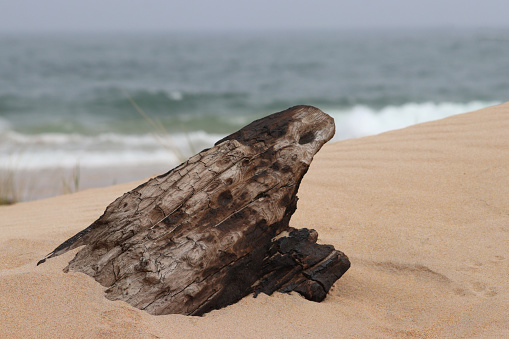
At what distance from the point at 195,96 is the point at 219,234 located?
14.8 m

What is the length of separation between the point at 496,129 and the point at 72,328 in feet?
11.7

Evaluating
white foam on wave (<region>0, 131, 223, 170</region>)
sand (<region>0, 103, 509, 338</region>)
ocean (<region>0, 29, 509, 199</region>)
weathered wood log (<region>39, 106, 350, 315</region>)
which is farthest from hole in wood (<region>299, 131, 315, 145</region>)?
white foam on wave (<region>0, 131, 223, 170</region>)

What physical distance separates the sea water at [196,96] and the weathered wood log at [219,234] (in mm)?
3344

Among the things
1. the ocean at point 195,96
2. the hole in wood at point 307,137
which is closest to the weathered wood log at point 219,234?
the hole in wood at point 307,137

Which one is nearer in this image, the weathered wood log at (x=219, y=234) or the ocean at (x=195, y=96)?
the weathered wood log at (x=219, y=234)

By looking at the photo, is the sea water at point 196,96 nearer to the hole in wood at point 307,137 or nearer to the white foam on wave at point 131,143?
the white foam on wave at point 131,143

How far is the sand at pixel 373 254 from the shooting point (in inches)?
63.5

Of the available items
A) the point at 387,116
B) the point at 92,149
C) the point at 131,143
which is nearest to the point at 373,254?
the point at 92,149

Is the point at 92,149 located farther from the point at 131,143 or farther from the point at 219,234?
the point at 219,234

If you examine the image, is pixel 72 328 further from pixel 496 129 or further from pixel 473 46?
pixel 473 46

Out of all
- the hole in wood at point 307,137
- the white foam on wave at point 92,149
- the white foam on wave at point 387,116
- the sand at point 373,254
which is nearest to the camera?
the sand at point 373,254

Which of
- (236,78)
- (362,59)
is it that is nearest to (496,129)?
(236,78)

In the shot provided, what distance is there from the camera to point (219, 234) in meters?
1.85

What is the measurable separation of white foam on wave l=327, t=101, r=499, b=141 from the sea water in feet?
0.11
